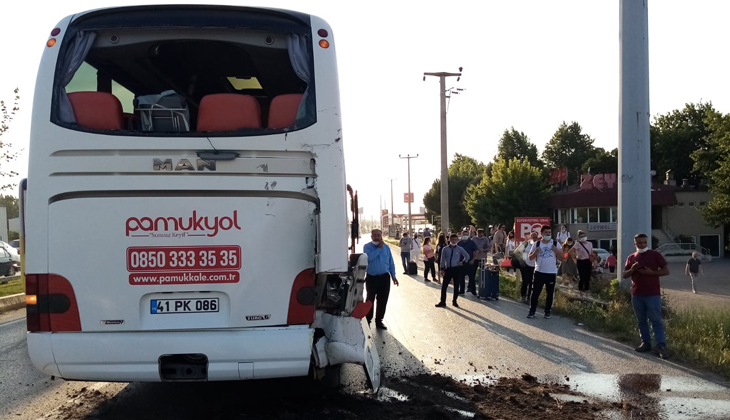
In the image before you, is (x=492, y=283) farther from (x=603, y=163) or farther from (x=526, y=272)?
(x=603, y=163)

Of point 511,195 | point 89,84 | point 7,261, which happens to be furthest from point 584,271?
point 511,195

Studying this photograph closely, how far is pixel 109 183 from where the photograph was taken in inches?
198

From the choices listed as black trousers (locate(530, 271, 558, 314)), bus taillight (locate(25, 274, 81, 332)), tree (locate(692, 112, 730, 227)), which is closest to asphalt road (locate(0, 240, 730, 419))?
black trousers (locate(530, 271, 558, 314))

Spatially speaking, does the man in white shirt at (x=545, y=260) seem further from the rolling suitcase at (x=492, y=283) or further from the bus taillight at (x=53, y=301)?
the bus taillight at (x=53, y=301)

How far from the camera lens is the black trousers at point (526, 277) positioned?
48.3 ft

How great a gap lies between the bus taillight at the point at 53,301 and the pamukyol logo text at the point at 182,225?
0.66 m

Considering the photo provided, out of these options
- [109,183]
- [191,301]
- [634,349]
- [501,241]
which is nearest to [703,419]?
[634,349]

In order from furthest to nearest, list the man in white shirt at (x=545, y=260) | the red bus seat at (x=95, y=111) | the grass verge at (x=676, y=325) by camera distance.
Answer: the man in white shirt at (x=545, y=260) < the grass verge at (x=676, y=325) < the red bus seat at (x=95, y=111)

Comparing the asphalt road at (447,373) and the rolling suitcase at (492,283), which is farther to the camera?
the rolling suitcase at (492,283)

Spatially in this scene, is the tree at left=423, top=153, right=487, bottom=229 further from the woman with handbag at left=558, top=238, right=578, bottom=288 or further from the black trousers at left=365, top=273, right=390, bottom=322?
the black trousers at left=365, top=273, right=390, bottom=322

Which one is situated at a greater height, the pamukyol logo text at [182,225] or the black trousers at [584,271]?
the pamukyol logo text at [182,225]

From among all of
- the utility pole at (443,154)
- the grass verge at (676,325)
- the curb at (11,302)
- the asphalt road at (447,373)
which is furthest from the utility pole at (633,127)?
the utility pole at (443,154)

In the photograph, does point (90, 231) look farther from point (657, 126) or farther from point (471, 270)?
point (657, 126)

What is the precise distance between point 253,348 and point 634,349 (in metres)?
6.38
